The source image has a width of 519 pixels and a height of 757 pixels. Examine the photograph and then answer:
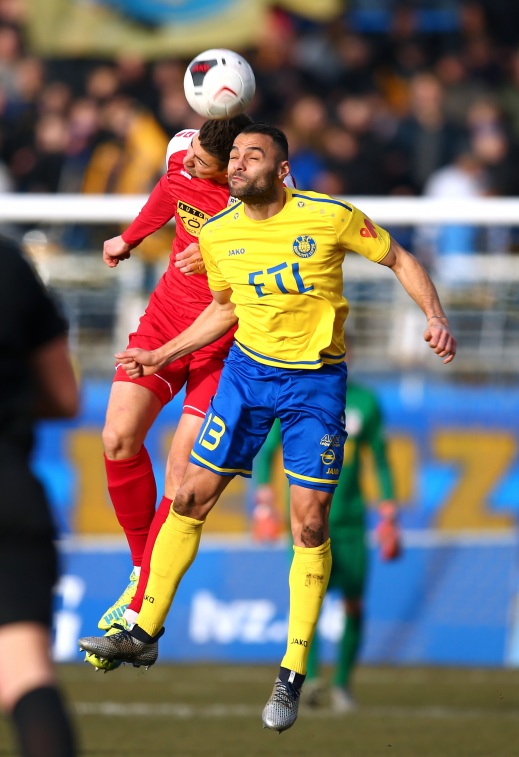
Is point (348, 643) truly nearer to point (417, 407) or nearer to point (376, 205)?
point (417, 407)

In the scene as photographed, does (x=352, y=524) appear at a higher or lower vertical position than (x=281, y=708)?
lower

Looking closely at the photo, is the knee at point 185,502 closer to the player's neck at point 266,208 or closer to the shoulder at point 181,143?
the player's neck at point 266,208

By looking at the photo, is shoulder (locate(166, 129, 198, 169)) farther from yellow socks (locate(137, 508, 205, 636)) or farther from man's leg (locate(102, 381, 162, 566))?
yellow socks (locate(137, 508, 205, 636))

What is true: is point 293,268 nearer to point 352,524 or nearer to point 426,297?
point 426,297

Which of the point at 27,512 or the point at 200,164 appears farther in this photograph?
the point at 200,164

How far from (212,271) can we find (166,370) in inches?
22.9

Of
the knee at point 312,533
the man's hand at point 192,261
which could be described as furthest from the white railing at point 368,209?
the knee at point 312,533

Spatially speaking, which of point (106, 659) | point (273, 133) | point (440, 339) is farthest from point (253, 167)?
point (106, 659)

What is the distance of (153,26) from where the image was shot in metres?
13.5

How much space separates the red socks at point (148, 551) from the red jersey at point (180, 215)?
0.85 metres

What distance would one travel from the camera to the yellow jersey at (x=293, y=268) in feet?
19.8

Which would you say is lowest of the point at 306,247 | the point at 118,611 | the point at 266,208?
the point at 118,611

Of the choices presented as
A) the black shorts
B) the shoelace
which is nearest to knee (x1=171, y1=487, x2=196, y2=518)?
the shoelace

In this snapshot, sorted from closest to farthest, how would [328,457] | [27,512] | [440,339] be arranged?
1. [27,512]
2. [440,339]
3. [328,457]
